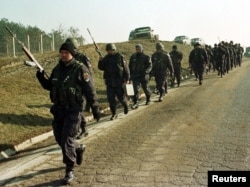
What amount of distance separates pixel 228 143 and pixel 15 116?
17.1 feet

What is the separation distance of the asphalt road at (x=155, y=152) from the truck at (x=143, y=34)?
29.1 m

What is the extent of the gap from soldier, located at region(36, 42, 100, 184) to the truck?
1331 inches

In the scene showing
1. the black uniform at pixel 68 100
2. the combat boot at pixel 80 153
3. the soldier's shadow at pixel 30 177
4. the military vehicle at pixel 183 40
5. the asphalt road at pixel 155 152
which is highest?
the military vehicle at pixel 183 40

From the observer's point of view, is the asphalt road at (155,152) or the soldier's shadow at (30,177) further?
the asphalt road at (155,152)

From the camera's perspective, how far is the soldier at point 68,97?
5764 millimetres

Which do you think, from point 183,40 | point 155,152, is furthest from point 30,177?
point 183,40

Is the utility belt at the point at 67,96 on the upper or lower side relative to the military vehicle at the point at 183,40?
lower

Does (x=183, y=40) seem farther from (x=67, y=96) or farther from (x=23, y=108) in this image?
(x=67, y=96)

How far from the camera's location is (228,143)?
7371 millimetres

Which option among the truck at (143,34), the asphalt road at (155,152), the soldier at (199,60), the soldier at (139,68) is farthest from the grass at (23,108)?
the truck at (143,34)

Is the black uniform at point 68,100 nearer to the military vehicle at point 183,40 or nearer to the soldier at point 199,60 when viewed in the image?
the soldier at point 199,60

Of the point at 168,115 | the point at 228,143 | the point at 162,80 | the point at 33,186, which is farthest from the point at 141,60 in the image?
the point at 33,186

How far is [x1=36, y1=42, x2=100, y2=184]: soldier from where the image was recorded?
5.76m

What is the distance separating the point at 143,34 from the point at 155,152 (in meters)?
34.0
